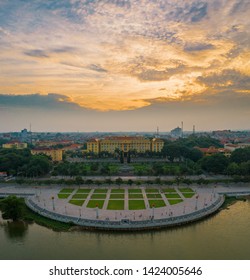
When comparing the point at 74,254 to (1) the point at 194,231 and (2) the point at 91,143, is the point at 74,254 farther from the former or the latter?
(2) the point at 91,143

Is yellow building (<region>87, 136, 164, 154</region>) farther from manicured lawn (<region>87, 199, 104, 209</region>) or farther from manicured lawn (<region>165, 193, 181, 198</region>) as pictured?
manicured lawn (<region>87, 199, 104, 209</region>)

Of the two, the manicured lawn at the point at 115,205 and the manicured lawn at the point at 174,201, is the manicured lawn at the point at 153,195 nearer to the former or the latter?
the manicured lawn at the point at 174,201

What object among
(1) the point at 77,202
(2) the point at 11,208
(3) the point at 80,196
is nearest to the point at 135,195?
(3) the point at 80,196

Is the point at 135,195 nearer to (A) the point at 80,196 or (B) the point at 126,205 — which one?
(B) the point at 126,205

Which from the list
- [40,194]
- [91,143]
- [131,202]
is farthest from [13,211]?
[91,143]

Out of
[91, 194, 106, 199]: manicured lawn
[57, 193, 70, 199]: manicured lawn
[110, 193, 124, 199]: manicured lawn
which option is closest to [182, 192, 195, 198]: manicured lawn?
[110, 193, 124, 199]: manicured lawn

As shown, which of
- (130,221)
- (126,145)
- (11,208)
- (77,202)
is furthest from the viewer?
(126,145)

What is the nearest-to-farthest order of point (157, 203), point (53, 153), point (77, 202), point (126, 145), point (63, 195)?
point (157, 203) < point (77, 202) < point (63, 195) < point (53, 153) < point (126, 145)
